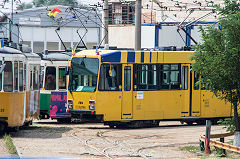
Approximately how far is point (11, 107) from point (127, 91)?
18.5 feet

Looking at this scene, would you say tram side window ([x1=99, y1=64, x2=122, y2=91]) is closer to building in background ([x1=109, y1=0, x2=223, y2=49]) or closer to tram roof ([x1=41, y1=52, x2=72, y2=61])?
tram roof ([x1=41, y1=52, x2=72, y2=61])

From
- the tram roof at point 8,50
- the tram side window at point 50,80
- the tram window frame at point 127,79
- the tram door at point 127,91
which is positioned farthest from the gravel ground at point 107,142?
the tram side window at point 50,80

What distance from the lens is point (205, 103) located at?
23.2 metres

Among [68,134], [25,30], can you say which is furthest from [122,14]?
[68,134]

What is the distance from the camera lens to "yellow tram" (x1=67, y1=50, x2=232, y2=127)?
21.4 m

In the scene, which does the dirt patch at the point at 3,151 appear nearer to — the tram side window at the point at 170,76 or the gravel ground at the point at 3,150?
the gravel ground at the point at 3,150

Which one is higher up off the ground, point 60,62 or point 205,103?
point 60,62

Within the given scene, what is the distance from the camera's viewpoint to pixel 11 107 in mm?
17188

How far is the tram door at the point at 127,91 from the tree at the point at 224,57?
634 centimetres

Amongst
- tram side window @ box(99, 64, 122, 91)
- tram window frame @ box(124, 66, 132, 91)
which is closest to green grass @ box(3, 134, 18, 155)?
tram side window @ box(99, 64, 122, 91)

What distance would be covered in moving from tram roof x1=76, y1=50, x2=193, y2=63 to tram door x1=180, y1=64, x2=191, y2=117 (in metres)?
0.41

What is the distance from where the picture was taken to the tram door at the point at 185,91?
74.6ft

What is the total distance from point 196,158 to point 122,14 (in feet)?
126

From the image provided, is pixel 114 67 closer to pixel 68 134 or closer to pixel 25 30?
pixel 68 134
